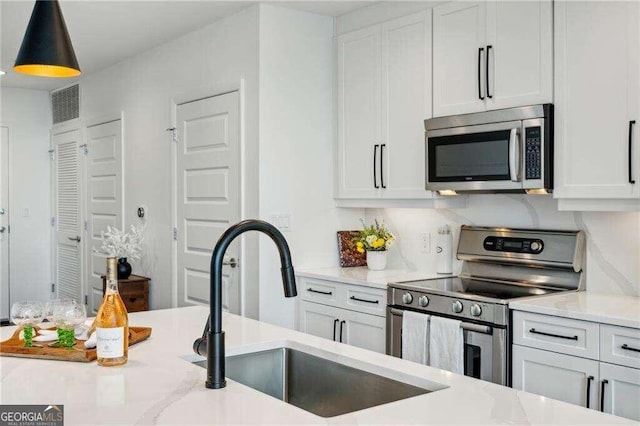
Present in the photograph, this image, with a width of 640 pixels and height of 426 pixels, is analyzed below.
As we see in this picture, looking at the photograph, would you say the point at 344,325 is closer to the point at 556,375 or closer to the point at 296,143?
the point at 296,143

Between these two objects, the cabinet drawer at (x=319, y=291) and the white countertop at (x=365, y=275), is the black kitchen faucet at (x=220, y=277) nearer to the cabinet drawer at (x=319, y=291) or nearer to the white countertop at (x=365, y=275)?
the white countertop at (x=365, y=275)

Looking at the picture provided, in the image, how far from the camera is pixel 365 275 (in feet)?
13.0

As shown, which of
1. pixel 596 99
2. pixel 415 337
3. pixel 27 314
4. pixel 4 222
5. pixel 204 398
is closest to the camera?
pixel 204 398

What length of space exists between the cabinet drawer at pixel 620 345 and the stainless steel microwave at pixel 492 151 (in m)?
0.79

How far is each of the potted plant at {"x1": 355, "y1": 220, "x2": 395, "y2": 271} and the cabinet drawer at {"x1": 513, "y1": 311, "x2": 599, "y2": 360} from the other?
1.35 m

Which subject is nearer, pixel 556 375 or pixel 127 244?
pixel 556 375

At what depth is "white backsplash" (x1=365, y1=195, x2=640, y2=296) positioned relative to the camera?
3.15 metres

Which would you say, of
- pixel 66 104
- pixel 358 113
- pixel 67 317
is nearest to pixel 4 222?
pixel 66 104

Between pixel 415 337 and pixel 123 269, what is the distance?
293cm

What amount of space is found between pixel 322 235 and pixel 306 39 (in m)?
1.27

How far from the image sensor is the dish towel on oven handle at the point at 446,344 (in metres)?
3.11

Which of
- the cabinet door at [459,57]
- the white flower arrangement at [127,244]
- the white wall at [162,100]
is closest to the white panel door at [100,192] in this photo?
the white wall at [162,100]

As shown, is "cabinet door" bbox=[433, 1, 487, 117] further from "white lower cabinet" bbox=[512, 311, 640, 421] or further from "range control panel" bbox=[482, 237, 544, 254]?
"white lower cabinet" bbox=[512, 311, 640, 421]

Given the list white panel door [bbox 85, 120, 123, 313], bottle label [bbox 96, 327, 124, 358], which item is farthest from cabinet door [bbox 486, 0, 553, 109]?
white panel door [bbox 85, 120, 123, 313]
